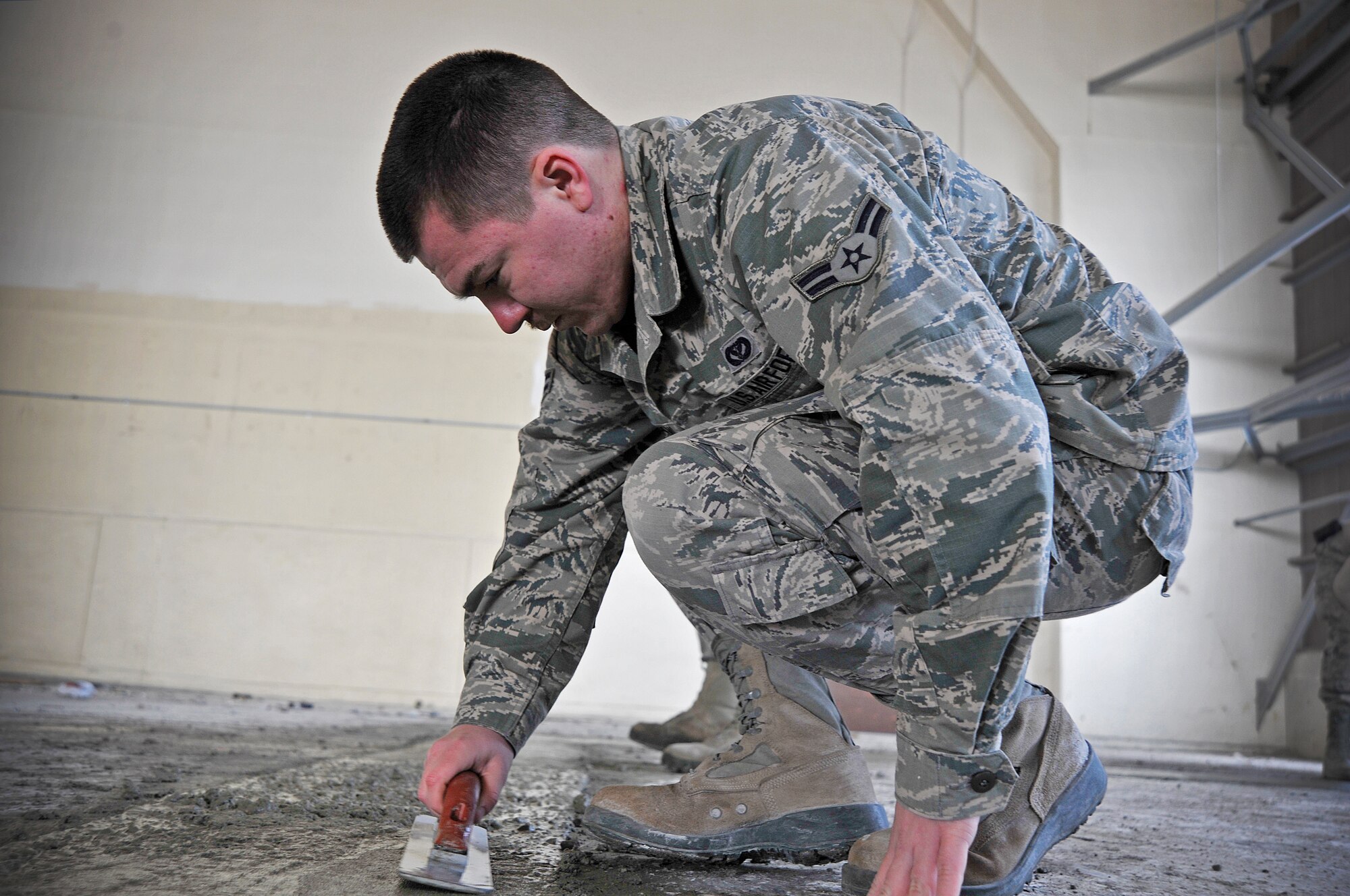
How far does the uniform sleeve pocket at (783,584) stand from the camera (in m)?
1.06

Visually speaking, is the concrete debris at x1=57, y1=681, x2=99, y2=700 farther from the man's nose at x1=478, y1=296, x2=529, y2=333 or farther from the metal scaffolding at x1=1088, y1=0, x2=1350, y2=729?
the metal scaffolding at x1=1088, y1=0, x2=1350, y2=729

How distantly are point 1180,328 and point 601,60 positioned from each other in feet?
11.4

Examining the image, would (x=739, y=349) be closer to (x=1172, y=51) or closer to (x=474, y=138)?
(x=474, y=138)

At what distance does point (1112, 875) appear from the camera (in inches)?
46.5

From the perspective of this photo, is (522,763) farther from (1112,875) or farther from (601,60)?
(601,60)

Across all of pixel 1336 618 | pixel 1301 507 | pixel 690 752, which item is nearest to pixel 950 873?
pixel 690 752

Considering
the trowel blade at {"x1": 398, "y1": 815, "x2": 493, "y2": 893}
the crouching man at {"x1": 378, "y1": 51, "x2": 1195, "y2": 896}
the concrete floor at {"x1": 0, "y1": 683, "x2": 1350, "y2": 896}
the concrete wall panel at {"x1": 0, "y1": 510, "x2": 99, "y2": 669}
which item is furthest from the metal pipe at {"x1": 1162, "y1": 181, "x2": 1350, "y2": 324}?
the concrete wall panel at {"x1": 0, "y1": 510, "x2": 99, "y2": 669}

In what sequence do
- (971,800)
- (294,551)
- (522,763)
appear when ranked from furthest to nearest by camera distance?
(294,551) → (522,763) → (971,800)

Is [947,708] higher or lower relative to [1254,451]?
lower

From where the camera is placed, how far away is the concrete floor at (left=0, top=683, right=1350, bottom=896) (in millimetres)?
960

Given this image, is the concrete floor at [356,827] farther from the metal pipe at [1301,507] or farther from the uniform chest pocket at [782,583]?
the metal pipe at [1301,507]

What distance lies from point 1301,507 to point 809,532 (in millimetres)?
4731

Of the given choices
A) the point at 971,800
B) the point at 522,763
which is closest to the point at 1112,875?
the point at 971,800

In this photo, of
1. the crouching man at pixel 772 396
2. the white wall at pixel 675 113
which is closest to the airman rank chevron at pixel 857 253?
the crouching man at pixel 772 396
